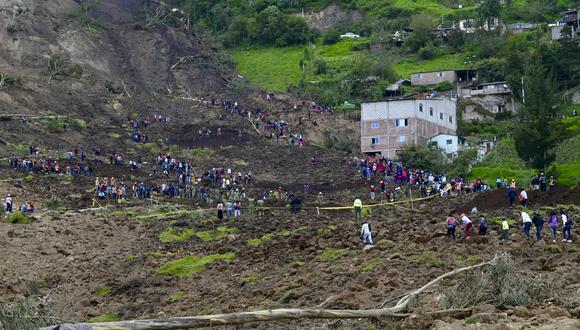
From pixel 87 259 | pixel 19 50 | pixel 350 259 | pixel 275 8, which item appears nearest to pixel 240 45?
pixel 275 8

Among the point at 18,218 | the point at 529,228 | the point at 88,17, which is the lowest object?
the point at 529,228

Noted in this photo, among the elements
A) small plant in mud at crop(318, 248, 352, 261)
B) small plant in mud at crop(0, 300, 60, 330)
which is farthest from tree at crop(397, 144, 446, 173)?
small plant in mud at crop(0, 300, 60, 330)

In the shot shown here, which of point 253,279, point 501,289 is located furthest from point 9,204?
point 501,289

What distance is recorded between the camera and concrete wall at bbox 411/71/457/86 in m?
109

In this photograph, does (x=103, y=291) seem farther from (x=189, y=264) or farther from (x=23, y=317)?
(x=23, y=317)

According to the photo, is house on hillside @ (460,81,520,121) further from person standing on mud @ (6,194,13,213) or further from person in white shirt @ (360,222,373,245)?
Result: person in white shirt @ (360,222,373,245)

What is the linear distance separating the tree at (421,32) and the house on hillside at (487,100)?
20.5 metres

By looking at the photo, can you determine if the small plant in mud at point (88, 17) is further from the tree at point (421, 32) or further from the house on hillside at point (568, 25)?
the house on hillside at point (568, 25)

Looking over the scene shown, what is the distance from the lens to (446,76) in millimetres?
109688

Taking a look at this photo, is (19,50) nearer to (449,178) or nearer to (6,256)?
(449,178)

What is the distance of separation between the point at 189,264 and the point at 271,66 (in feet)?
287

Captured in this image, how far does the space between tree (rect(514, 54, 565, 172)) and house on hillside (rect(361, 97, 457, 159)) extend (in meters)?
20.6

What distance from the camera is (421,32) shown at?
407 feet

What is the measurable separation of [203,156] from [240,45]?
6206 centimetres
